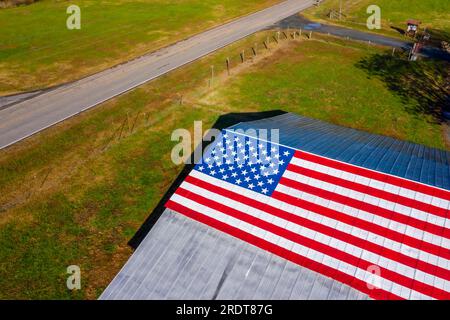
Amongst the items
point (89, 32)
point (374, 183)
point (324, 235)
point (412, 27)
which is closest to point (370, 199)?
point (374, 183)

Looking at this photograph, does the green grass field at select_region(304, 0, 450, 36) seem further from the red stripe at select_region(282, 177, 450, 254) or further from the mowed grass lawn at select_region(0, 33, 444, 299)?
the red stripe at select_region(282, 177, 450, 254)

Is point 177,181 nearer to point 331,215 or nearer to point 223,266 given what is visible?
point 223,266

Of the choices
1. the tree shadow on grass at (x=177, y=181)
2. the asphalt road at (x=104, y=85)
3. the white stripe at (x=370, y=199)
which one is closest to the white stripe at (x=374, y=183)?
the white stripe at (x=370, y=199)

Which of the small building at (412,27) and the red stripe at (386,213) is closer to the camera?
the red stripe at (386,213)

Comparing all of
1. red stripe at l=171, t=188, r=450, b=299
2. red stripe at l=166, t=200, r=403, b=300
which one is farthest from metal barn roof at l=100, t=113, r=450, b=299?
red stripe at l=171, t=188, r=450, b=299

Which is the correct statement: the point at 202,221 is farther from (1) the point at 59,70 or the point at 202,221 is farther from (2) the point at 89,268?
(1) the point at 59,70

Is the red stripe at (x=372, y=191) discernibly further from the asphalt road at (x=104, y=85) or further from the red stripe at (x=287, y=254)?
the asphalt road at (x=104, y=85)

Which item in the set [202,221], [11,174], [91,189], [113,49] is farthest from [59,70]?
[202,221]
